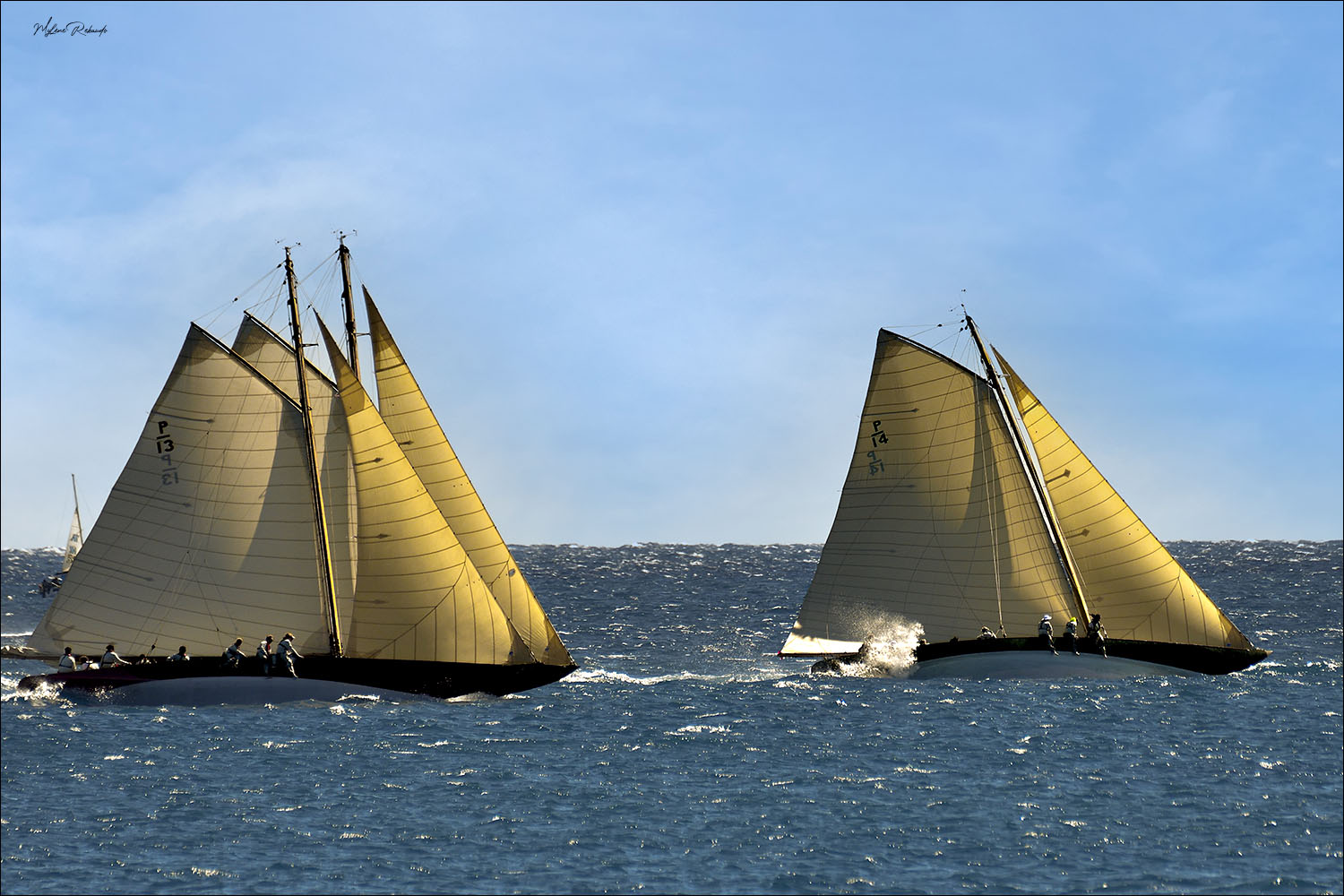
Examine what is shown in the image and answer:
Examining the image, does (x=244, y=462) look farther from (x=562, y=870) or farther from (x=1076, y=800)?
(x=1076, y=800)

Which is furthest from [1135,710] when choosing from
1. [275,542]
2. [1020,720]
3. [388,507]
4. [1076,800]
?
[275,542]

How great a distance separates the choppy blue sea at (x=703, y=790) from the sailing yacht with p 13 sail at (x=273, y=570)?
1341 mm

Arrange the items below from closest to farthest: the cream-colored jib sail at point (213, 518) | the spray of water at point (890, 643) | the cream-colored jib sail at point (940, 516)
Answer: the cream-colored jib sail at point (213, 518) → the cream-colored jib sail at point (940, 516) → the spray of water at point (890, 643)

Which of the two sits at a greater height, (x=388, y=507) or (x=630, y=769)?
(x=388, y=507)

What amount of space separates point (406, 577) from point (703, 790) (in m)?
16.0

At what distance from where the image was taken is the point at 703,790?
32.8 metres

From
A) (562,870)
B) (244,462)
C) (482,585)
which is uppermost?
(244,462)

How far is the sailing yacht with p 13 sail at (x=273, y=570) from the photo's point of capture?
4569 cm

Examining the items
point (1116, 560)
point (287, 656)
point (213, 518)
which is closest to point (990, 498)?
point (1116, 560)

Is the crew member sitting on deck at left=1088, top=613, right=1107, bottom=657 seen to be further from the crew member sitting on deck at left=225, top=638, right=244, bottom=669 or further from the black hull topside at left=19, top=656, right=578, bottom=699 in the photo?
the crew member sitting on deck at left=225, top=638, right=244, bottom=669

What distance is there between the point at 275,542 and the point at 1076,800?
2679 cm

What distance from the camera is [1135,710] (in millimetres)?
42750

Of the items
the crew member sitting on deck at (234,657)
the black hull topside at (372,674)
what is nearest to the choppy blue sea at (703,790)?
the black hull topside at (372,674)

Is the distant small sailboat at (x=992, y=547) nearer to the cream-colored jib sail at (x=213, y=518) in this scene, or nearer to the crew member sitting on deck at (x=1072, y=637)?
the crew member sitting on deck at (x=1072, y=637)
